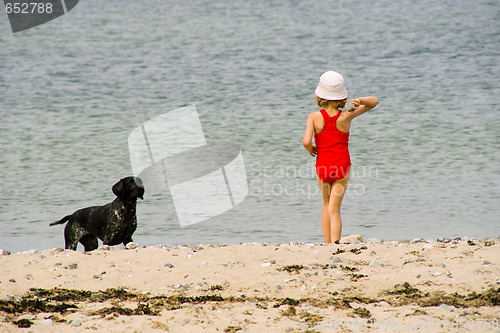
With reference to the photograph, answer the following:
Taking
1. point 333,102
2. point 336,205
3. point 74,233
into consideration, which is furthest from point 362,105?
point 74,233

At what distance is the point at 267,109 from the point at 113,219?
9.34 m

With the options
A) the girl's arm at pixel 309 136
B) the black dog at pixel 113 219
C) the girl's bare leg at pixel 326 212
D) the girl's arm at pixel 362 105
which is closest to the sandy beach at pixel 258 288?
the black dog at pixel 113 219

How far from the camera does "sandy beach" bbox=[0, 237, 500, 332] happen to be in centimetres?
440

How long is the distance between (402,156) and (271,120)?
3.84m

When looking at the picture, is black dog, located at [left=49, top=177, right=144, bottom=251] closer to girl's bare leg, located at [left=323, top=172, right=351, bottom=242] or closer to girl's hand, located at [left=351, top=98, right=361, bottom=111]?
girl's bare leg, located at [left=323, top=172, right=351, bottom=242]

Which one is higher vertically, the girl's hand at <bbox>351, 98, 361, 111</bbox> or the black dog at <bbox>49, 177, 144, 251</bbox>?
the girl's hand at <bbox>351, 98, 361, 111</bbox>

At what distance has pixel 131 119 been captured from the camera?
1523 cm

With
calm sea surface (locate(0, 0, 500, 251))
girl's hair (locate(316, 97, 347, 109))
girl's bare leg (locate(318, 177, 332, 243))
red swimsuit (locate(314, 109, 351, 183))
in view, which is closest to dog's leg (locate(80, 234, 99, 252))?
calm sea surface (locate(0, 0, 500, 251))

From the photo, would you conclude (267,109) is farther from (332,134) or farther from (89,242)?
(332,134)

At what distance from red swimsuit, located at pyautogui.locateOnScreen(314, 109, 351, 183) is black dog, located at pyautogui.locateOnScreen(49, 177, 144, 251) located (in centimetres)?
192

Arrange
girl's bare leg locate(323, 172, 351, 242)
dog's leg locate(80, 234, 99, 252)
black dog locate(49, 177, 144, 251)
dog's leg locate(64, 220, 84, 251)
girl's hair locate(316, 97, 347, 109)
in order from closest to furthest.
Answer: girl's hair locate(316, 97, 347, 109) < girl's bare leg locate(323, 172, 351, 242) < black dog locate(49, 177, 144, 251) < dog's leg locate(64, 220, 84, 251) < dog's leg locate(80, 234, 99, 252)

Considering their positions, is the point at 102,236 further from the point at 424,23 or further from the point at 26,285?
the point at 424,23

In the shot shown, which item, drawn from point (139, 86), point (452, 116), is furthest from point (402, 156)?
point (139, 86)

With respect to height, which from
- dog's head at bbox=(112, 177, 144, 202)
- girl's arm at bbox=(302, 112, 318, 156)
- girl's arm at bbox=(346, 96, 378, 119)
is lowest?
dog's head at bbox=(112, 177, 144, 202)
